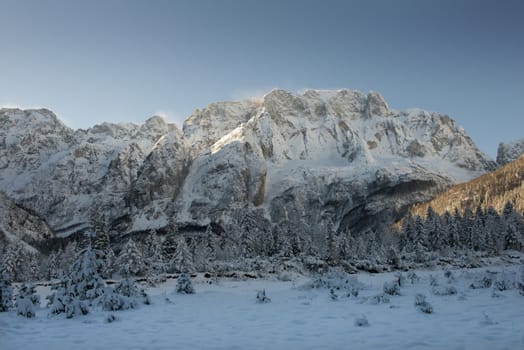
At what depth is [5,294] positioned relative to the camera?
20.4m

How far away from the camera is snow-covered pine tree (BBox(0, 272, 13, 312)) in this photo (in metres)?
20.0

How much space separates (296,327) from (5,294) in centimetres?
1531

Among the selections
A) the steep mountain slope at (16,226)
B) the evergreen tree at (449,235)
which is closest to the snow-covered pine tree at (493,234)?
the evergreen tree at (449,235)

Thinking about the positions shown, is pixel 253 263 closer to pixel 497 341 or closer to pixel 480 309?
pixel 480 309

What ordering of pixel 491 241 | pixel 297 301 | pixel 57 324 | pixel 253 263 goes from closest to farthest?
1. pixel 57 324
2. pixel 297 301
3. pixel 253 263
4. pixel 491 241

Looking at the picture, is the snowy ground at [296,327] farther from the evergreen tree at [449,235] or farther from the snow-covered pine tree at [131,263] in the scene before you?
the evergreen tree at [449,235]

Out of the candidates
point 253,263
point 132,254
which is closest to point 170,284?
point 132,254

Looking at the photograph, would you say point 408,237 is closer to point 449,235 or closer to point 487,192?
point 449,235

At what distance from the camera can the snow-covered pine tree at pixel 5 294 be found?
65.6 ft

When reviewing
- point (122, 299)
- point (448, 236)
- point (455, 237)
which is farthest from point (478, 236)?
point (122, 299)

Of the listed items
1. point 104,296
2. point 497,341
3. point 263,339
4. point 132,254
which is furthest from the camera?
point 132,254

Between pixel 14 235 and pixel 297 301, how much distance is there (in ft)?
615

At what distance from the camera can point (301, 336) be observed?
514 inches

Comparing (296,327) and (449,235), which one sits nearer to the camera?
(296,327)
